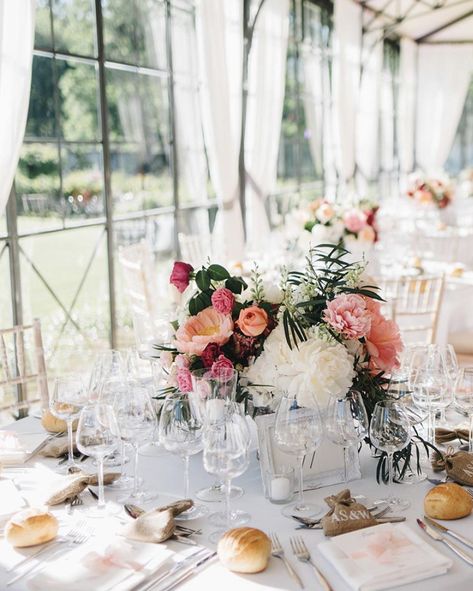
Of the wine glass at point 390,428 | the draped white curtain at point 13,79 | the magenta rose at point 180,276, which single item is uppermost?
the draped white curtain at point 13,79

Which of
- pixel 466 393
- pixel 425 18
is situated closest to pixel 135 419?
pixel 466 393

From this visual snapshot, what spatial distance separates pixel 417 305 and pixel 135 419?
109 inches

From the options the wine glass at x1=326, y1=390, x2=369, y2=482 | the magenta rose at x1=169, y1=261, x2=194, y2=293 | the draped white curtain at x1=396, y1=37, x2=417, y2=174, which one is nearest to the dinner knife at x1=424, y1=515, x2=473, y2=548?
the wine glass at x1=326, y1=390, x2=369, y2=482

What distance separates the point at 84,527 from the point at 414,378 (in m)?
0.94

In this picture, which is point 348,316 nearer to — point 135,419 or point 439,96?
point 135,419

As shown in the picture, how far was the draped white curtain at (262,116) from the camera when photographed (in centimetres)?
656

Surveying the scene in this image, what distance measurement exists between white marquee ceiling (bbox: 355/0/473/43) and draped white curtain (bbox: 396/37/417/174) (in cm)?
25

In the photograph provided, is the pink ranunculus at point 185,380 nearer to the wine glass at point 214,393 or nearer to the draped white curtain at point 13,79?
the wine glass at point 214,393

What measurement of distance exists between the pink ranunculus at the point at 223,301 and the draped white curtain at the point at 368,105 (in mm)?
8453

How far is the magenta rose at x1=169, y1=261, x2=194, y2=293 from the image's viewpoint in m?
1.94

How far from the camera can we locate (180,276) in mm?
1949

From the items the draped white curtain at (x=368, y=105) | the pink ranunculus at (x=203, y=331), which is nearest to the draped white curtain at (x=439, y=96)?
the draped white curtain at (x=368, y=105)

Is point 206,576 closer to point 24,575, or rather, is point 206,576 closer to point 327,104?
point 24,575

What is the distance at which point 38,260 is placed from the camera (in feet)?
31.0
